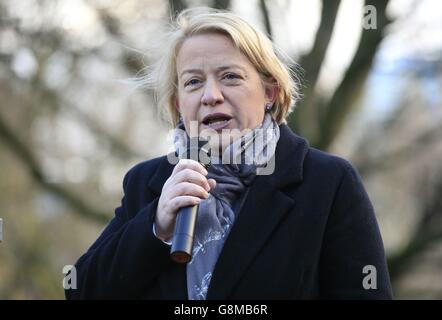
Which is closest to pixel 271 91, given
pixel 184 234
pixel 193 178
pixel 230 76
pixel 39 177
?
pixel 230 76

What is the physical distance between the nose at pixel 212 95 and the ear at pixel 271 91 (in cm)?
25

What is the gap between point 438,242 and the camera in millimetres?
9250

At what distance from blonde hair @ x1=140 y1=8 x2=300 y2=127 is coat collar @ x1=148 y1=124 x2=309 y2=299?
0.56ft

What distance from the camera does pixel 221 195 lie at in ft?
9.05

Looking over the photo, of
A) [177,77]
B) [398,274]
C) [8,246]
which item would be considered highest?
[8,246]

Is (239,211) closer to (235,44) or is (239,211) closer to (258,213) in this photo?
(258,213)

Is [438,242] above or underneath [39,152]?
underneath

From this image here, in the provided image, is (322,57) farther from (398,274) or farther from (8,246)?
(8,246)

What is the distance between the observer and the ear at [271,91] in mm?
2975

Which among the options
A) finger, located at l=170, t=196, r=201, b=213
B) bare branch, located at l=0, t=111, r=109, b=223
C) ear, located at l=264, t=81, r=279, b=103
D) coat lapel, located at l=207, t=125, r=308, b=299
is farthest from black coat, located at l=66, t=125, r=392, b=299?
bare branch, located at l=0, t=111, r=109, b=223

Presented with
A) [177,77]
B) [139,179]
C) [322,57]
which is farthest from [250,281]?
[322,57]

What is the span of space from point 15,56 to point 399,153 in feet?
14.8

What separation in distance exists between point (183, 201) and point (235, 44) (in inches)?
24.6

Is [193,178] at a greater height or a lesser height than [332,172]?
lesser
